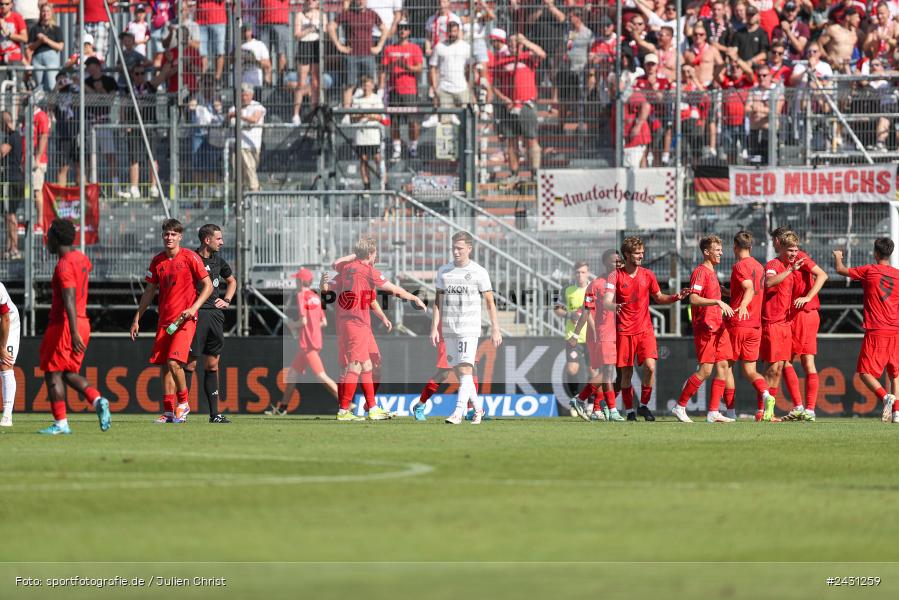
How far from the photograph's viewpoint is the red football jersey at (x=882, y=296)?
1831cm

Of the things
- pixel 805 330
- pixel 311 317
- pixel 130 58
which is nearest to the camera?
pixel 805 330

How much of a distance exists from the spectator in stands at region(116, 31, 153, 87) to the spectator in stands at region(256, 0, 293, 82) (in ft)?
7.72

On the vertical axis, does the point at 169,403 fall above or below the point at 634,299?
below

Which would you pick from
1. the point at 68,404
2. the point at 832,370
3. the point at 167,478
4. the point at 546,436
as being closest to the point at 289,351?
the point at 68,404

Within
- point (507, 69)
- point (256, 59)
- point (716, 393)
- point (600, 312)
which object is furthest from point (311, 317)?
point (716, 393)

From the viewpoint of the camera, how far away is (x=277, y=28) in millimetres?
25359

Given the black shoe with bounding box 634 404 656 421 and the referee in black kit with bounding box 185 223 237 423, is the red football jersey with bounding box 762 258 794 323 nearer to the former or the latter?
the black shoe with bounding box 634 404 656 421

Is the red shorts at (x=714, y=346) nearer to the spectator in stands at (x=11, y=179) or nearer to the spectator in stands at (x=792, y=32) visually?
the spectator in stands at (x=792, y=32)

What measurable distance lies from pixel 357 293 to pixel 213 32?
8581mm

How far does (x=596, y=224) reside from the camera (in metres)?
23.2

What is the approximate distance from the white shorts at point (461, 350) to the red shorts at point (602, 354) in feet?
9.32

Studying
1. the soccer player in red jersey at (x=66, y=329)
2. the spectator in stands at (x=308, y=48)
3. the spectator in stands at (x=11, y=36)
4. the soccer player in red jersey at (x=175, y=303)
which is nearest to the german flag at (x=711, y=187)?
the spectator in stands at (x=308, y=48)

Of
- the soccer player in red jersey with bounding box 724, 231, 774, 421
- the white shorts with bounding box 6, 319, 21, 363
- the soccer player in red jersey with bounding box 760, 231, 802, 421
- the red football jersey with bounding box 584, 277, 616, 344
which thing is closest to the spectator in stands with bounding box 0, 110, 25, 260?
the white shorts with bounding box 6, 319, 21, 363

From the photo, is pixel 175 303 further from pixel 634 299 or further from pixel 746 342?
pixel 746 342
